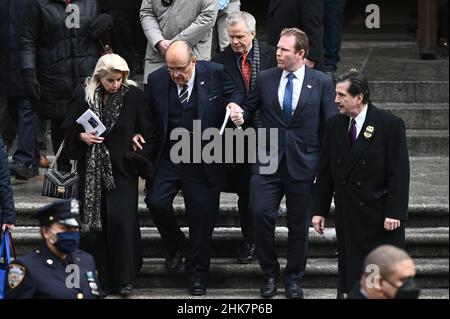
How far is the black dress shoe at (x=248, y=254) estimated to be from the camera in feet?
40.6

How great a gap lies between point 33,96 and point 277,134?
2.39m

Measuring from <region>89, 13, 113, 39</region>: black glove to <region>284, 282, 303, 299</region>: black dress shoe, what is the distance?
271cm

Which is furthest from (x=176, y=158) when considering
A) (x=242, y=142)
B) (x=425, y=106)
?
(x=425, y=106)

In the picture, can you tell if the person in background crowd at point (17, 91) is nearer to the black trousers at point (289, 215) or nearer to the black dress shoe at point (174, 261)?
the black dress shoe at point (174, 261)

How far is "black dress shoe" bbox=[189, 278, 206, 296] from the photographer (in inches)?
473

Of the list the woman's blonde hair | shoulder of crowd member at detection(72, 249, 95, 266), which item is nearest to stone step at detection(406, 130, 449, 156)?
the woman's blonde hair

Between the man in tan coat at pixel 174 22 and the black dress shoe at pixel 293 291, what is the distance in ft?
7.79

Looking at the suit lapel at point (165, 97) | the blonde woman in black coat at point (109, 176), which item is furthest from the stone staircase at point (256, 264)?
the suit lapel at point (165, 97)

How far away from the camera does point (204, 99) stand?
12008mm

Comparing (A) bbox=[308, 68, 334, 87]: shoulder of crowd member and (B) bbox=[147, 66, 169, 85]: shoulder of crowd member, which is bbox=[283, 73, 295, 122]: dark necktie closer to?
(A) bbox=[308, 68, 334, 87]: shoulder of crowd member

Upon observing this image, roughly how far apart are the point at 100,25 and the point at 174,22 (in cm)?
67

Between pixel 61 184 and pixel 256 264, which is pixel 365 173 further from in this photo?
pixel 61 184

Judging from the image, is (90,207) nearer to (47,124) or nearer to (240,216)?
(240,216)

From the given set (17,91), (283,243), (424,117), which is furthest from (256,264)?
(424,117)
